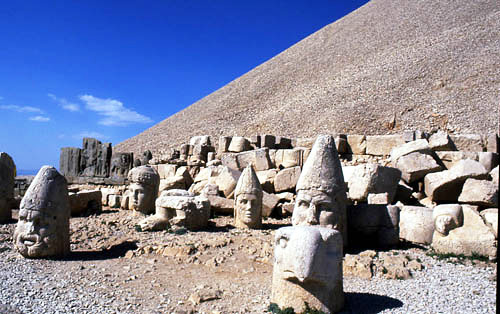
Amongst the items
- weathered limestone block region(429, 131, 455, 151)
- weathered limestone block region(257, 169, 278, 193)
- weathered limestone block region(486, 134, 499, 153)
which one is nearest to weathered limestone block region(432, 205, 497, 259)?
weathered limestone block region(429, 131, 455, 151)

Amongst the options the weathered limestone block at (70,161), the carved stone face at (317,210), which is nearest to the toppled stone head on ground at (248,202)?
the carved stone face at (317,210)

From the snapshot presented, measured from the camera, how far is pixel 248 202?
29.3 feet

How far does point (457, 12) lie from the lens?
32.6 meters

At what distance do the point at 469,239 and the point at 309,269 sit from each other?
3.65 metres

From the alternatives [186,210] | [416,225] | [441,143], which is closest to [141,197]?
[186,210]

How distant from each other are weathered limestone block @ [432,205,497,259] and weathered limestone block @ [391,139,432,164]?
3817mm

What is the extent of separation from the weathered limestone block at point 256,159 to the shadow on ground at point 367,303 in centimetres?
787

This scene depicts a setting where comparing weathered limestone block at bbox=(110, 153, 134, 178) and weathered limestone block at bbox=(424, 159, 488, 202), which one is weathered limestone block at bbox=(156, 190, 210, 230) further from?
weathered limestone block at bbox=(110, 153, 134, 178)

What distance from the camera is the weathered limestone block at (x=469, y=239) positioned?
612 centimetres

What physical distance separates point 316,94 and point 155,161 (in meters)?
16.4

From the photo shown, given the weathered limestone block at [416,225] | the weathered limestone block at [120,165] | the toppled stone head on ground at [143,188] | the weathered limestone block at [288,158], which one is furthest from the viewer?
the weathered limestone block at [120,165]

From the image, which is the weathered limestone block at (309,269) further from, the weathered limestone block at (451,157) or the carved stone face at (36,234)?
the weathered limestone block at (451,157)

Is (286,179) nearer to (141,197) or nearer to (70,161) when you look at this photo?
(141,197)

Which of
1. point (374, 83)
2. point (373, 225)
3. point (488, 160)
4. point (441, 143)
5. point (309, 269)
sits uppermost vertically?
point (374, 83)
